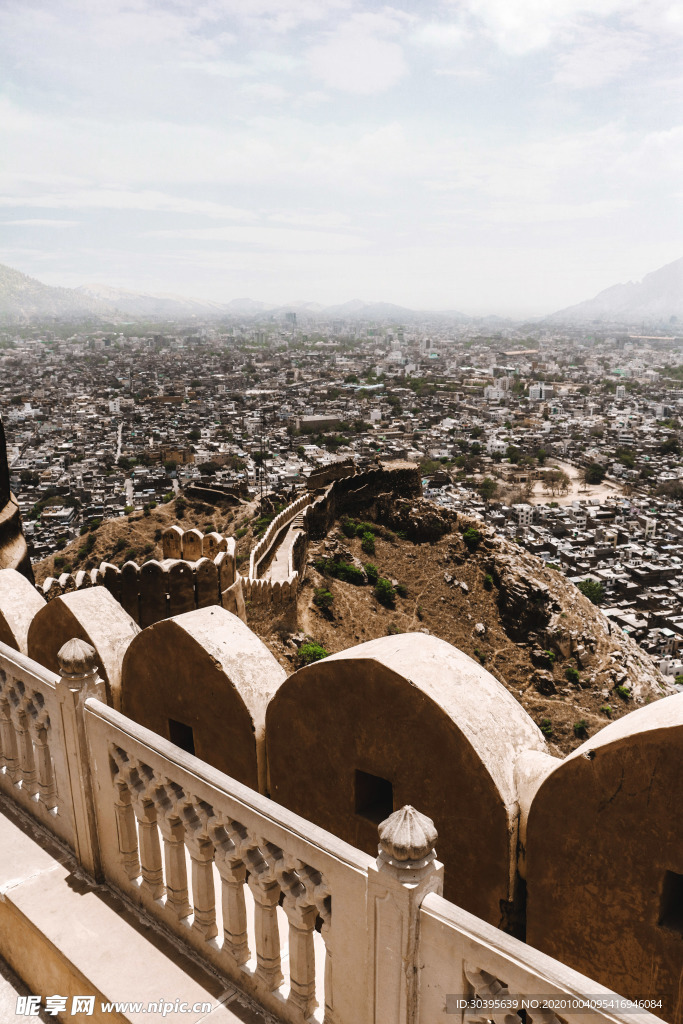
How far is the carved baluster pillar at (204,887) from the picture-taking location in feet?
7.03

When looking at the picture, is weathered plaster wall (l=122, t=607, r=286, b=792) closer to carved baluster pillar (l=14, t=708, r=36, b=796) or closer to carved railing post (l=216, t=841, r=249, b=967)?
carved baluster pillar (l=14, t=708, r=36, b=796)

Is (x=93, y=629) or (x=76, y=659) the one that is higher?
(x=76, y=659)

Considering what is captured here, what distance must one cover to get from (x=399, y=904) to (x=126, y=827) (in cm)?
127

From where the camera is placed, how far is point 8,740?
3.16m

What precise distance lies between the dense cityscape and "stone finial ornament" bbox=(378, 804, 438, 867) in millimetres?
23568

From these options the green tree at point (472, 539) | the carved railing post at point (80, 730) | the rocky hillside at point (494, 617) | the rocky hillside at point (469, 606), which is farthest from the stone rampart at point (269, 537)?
the carved railing post at point (80, 730)

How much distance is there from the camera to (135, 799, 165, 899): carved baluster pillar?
7.75 feet

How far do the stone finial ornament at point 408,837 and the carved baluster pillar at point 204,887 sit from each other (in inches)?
32.6

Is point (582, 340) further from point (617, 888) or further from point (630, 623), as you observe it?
point (617, 888)

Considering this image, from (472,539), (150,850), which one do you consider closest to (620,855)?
(150,850)

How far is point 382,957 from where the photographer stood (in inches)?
65.2

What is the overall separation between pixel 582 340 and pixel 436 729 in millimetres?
176584

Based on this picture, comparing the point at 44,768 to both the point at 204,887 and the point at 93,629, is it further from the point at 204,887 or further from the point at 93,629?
the point at 204,887

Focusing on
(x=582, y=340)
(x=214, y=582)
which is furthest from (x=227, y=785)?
(x=582, y=340)
